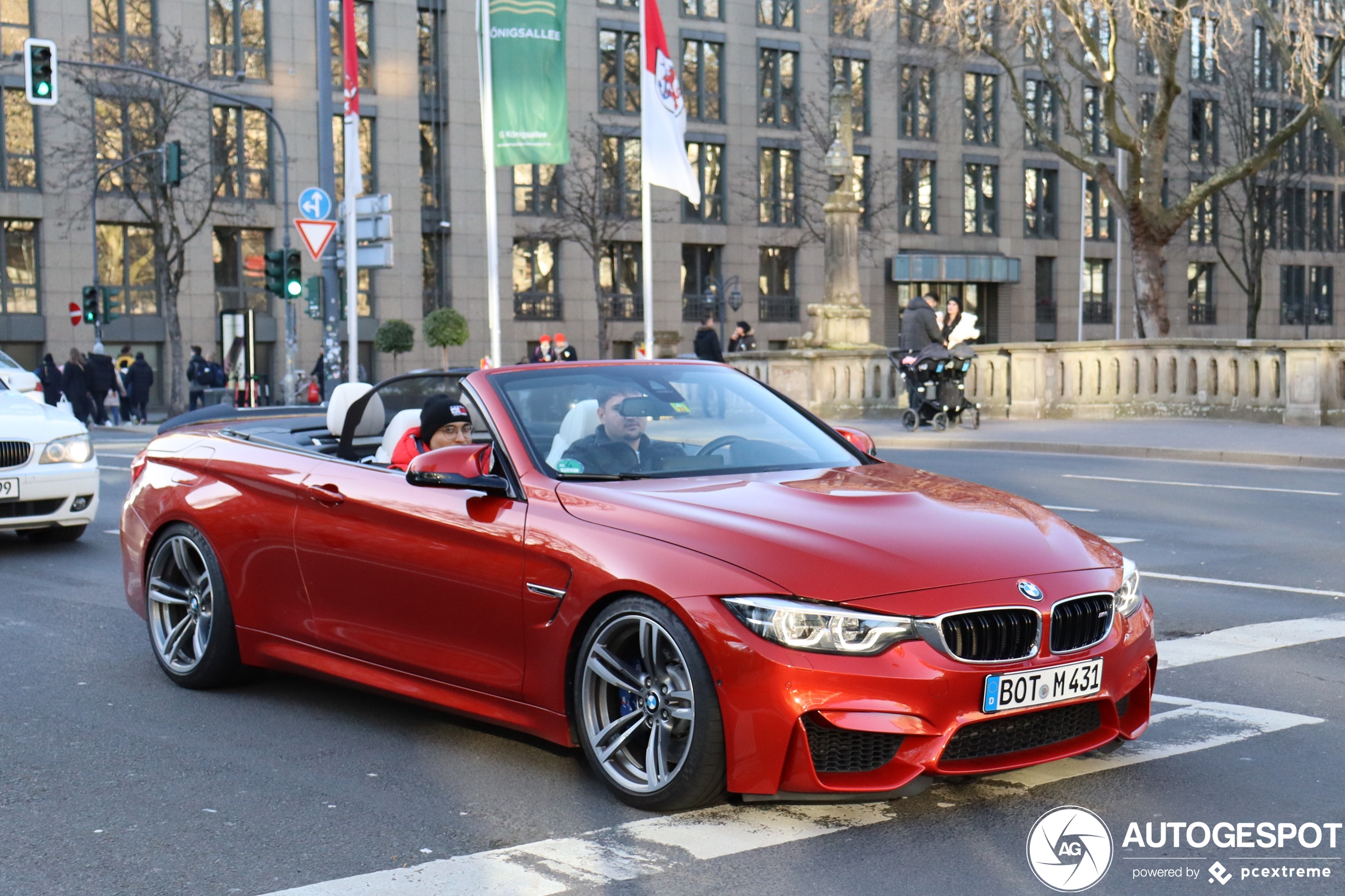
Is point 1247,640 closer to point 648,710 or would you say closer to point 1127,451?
point 648,710

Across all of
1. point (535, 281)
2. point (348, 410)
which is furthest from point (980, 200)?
point (348, 410)

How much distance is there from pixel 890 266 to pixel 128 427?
35075mm

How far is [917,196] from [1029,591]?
2453 inches

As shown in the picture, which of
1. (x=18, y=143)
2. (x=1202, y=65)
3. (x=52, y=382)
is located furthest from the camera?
(x=1202, y=65)

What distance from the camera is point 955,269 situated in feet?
213

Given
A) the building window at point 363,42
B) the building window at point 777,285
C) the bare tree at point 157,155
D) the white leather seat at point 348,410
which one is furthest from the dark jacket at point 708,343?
the building window at point 777,285

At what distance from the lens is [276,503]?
6.42 metres

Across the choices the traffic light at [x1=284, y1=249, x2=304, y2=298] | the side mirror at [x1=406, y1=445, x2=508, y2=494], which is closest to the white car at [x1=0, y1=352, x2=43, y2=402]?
the traffic light at [x1=284, y1=249, x2=304, y2=298]

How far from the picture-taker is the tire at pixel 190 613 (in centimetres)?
668

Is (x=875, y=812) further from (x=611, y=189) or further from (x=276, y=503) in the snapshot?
(x=611, y=189)

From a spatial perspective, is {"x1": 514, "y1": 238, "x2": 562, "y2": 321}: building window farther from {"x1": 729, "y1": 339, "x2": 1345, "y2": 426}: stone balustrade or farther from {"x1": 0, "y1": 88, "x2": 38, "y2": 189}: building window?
{"x1": 729, "y1": 339, "x2": 1345, "y2": 426}: stone balustrade

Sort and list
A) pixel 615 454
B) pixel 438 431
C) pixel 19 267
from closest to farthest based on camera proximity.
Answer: pixel 615 454 < pixel 438 431 < pixel 19 267

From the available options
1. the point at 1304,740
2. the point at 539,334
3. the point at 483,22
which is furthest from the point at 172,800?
the point at 539,334

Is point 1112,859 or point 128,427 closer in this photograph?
point 1112,859
